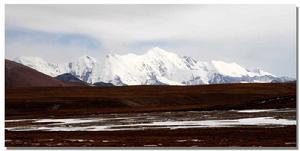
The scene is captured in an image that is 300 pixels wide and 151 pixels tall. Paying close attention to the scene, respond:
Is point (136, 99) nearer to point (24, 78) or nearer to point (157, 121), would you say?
point (157, 121)

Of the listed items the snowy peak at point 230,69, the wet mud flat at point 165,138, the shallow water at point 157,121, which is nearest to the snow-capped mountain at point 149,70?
the snowy peak at point 230,69

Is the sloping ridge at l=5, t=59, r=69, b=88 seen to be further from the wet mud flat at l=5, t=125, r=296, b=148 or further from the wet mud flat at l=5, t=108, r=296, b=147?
the wet mud flat at l=5, t=125, r=296, b=148

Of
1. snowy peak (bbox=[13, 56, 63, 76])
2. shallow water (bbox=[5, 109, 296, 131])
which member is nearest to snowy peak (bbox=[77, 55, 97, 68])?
snowy peak (bbox=[13, 56, 63, 76])

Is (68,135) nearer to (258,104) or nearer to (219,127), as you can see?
(219,127)

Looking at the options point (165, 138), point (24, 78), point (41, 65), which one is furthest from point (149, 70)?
point (24, 78)

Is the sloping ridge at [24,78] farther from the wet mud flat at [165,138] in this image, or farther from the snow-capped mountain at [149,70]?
the wet mud flat at [165,138]
